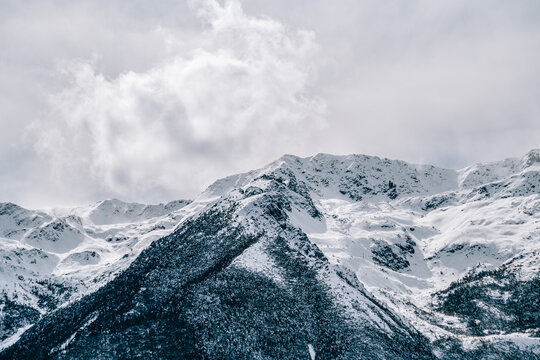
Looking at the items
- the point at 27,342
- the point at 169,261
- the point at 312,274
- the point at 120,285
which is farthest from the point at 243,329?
the point at 27,342

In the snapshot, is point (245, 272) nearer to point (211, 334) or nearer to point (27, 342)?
point (211, 334)

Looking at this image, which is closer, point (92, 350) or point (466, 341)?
point (92, 350)

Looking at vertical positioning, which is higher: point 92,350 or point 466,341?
point 92,350

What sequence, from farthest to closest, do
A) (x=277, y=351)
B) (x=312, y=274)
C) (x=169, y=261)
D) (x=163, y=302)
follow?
(x=169, y=261) < (x=312, y=274) < (x=163, y=302) < (x=277, y=351)

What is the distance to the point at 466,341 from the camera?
524 ft

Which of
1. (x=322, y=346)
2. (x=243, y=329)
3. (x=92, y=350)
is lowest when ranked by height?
(x=322, y=346)

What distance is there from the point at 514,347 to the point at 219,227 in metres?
97.8

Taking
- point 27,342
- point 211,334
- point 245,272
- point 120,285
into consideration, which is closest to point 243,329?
point 211,334

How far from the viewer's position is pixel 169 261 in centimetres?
14262

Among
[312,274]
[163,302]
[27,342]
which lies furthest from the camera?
[27,342]

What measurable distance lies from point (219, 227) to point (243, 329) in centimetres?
4625

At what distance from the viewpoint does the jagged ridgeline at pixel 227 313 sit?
11156 cm

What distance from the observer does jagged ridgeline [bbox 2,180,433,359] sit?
111562 millimetres

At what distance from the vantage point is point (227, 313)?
116 metres
